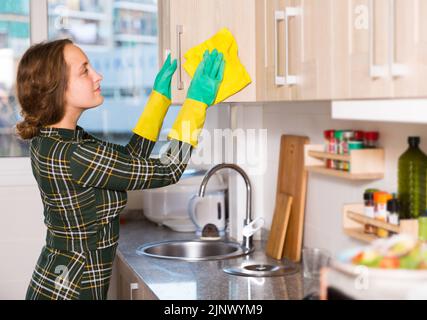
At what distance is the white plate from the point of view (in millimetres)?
3205

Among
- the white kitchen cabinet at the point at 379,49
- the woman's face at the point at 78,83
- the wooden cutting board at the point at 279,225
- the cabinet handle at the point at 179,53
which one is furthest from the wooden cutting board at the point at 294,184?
the white kitchen cabinet at the point at 379,49

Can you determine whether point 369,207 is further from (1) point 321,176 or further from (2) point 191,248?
(2) point 191,248

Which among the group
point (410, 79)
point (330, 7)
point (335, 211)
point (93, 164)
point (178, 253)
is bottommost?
point (178, 253)

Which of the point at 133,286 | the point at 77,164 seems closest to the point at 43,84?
the point at 77,164

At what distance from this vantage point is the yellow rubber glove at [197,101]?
2.03 meters

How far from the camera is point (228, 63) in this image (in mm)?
2166

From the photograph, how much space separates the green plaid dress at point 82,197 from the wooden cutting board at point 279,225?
588mm

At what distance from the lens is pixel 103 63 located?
11.7 feet

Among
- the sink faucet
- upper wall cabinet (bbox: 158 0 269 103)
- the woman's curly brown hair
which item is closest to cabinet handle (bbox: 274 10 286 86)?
upper wall cabinet (bbox: 158 0 269 103)

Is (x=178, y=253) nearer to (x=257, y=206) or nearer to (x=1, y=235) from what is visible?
(x=257, y=206)

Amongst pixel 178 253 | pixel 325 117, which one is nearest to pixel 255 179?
pixel 178 253

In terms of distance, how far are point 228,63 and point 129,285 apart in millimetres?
923

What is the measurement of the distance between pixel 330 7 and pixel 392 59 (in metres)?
0.31

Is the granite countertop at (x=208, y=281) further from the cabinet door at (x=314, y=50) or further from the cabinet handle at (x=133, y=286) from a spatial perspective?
the cabinet door at (x=314, y=50)
